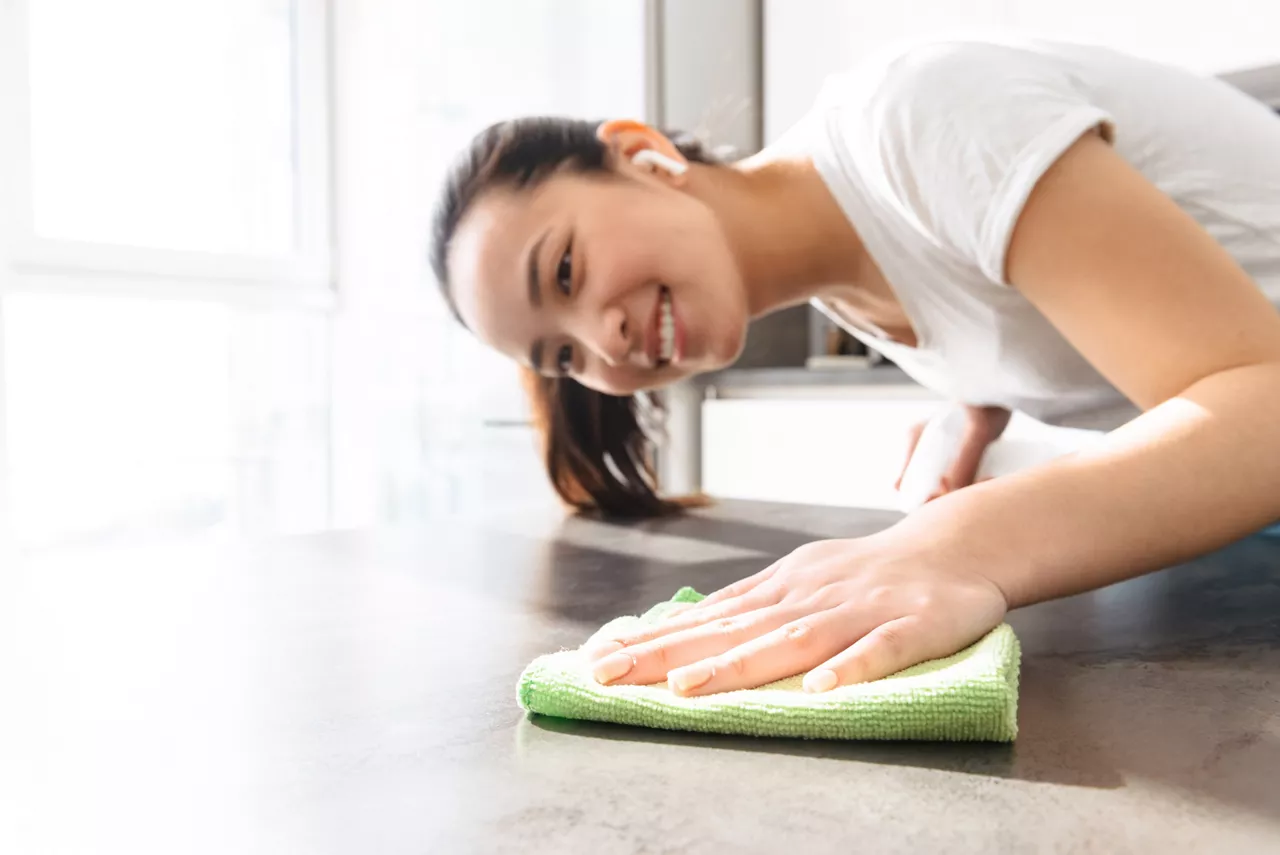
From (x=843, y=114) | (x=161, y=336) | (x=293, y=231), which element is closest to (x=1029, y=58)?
(x=843, y=114)

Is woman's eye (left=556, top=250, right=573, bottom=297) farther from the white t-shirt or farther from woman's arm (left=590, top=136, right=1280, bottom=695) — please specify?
woman's arm (left=590, top=136, right=1280, bottom=695)

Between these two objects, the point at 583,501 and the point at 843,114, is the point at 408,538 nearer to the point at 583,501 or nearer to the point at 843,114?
the point at 583,501

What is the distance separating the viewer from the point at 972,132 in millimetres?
720

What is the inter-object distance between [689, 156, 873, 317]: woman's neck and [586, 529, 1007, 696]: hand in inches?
21.3

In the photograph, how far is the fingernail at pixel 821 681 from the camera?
→ 0.37 m

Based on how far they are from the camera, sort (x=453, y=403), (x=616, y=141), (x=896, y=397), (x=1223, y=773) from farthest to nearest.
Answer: (x=453, y=403)
(x=896, y=397)
(x=616, y=141)
(x=1223, y=773)

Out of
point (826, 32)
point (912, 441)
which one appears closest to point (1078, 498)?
point (912, 441)

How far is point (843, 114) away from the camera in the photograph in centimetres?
89

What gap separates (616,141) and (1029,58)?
0.38m

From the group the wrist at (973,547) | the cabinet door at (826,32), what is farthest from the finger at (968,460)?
the cabinet door at (826,32)

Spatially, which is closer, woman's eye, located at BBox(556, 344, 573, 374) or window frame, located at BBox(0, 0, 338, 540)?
woman's eye, located at BBox(556, 344, 573, 374)

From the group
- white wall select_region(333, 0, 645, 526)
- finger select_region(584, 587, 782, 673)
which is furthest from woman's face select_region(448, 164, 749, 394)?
white wall select_region(333, 0, 645, 526)

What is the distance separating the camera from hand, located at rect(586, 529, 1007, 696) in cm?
39

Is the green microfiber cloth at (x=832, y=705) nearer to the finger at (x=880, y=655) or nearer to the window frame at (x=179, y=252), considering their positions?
the finger at (x=880, y=655)
